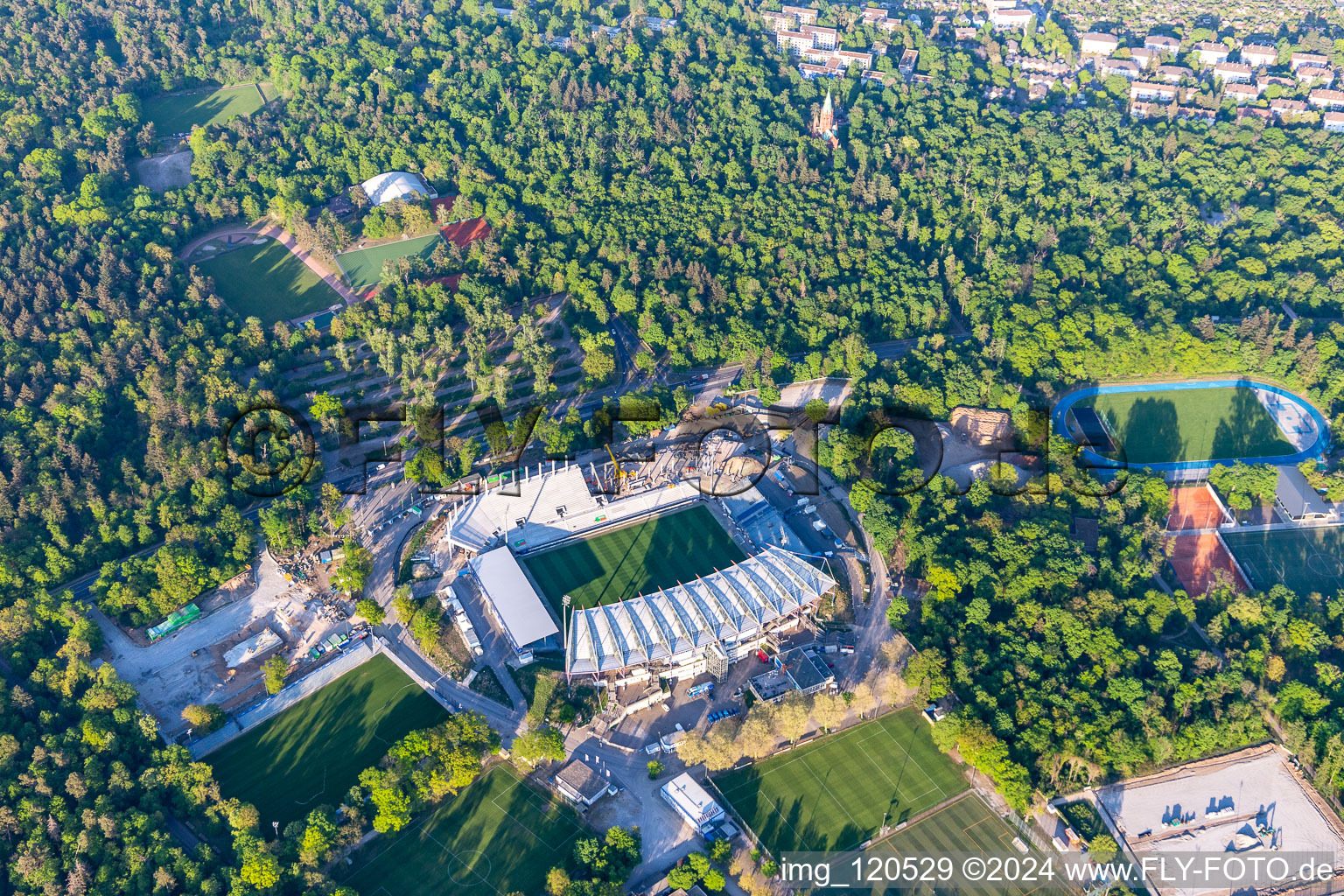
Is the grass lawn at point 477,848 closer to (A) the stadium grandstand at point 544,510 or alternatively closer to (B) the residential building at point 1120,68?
(A) the stadium grandstand at point 544,510

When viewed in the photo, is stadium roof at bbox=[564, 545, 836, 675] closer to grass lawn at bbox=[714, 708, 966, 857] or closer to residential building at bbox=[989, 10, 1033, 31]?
grass lawn at bbox=[714, 708, 966, 857]

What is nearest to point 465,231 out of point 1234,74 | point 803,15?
point 803,15

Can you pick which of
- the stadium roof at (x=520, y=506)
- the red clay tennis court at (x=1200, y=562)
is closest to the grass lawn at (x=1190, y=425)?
the red clay tennis court at (x=1200, y=562)

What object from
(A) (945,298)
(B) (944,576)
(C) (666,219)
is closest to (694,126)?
(C) (666,219)

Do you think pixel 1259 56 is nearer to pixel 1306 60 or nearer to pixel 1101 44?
pixel 1306 60

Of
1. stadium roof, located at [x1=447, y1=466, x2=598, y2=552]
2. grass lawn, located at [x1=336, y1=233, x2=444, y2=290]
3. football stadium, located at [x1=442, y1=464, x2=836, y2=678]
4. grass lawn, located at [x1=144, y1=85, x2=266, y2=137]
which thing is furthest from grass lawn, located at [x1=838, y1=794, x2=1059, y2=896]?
grass lawn, located at [x1=144, y1=85, x2=266, y2=137]
